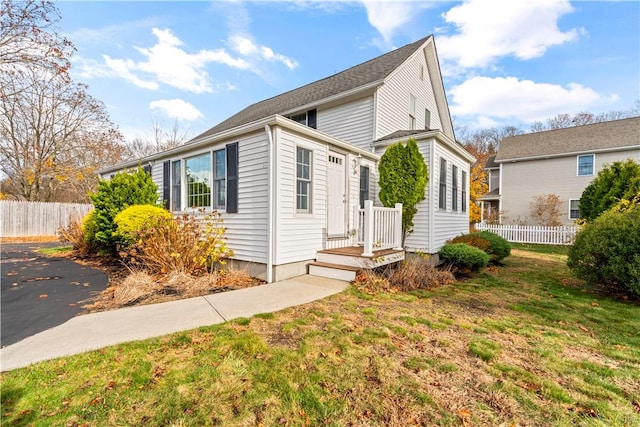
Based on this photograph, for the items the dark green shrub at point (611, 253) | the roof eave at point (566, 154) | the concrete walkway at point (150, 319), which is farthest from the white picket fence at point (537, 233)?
the concrete walkway at point (150, 319)

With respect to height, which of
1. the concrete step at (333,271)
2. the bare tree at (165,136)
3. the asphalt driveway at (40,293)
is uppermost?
the bare tree at (165,136)

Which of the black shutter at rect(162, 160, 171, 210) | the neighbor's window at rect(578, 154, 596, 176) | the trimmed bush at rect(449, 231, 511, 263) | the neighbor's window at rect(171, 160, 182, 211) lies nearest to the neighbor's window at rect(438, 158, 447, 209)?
the trimmed bush at rect(449, 231, 511, 263)

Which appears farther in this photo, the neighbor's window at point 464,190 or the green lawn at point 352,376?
the neighbor's window at point 464,190

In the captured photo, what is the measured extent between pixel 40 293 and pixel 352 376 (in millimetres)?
5822

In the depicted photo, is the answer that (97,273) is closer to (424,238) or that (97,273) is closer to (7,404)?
(7,404)

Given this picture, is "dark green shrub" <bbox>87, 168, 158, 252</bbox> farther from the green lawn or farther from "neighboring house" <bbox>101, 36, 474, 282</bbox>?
the green lawn

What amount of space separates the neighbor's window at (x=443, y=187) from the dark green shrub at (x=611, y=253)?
3262 mm

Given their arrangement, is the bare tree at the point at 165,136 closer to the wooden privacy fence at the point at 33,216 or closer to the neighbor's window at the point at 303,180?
the wooden privacy fence at the point at 33,216

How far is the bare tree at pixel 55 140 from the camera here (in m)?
16.2

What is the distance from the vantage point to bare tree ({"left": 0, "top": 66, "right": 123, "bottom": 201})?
640 inches

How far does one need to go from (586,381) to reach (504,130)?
36.4m

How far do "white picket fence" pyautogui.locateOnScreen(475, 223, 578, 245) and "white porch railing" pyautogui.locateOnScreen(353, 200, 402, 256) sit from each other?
12246 mm

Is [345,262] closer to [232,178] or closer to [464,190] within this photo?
[232,178]

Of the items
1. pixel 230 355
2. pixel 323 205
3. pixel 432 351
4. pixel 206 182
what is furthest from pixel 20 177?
pixel 432 351
